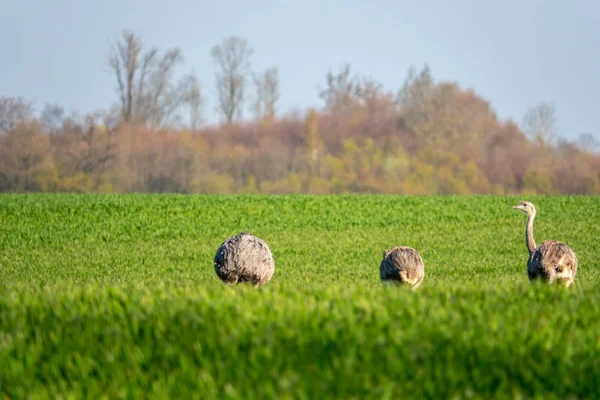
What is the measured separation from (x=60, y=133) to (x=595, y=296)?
2332 inches

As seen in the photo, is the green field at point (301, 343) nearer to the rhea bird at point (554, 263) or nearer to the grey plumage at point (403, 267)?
the rhea bird at point (554, 263)

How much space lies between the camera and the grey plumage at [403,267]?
38.5 ft

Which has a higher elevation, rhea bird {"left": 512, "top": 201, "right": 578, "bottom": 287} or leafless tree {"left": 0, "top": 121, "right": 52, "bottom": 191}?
leafless tree {"left": 0, "top": 121, "right": 52, "bottom": 191}

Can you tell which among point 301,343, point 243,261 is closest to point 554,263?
point 243,261

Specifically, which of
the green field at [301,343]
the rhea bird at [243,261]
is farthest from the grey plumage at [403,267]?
the green field at [301,343]

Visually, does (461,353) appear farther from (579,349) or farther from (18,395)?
(18,395)

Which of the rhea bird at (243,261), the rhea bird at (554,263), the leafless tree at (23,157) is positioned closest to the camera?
the rhea bird at (554,263)

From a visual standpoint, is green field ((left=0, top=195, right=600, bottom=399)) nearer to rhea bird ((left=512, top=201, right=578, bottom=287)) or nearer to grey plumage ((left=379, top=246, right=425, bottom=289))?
rhea bird ((left=512, top=201, right=578, bottom=287))

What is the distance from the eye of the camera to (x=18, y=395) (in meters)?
5.68

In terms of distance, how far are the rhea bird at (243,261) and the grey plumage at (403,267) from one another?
2053 mm

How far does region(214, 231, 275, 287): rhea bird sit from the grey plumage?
80.8 inches

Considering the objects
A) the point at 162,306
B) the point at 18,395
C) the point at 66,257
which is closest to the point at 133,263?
the point at 66,257

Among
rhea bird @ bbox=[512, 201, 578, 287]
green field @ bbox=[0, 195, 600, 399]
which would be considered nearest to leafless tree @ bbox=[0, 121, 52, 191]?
rhea bird @ bbox=[512, 201, 578, 287]

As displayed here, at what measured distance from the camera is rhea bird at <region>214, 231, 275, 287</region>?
12398mm
